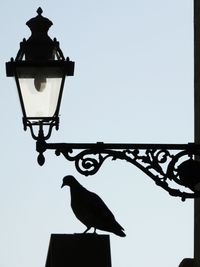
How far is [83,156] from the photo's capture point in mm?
10352

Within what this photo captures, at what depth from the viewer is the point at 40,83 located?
10500 millimetres

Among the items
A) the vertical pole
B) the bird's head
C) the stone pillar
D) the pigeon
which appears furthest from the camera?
the vertical pole

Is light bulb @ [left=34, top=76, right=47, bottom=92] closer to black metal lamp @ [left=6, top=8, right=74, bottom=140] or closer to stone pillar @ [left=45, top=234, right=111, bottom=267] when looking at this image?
black metal lamp @ [left=6, top=8, right=74, bottom=140]

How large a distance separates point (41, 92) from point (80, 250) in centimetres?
117

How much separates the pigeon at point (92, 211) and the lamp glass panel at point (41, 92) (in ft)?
2.60

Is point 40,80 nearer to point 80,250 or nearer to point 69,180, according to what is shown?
point 69,180

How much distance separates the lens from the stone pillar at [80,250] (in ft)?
33.2

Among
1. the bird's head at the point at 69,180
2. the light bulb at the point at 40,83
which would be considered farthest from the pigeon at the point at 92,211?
the light bulb at the point at 40,83

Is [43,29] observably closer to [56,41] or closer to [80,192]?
[56,41]

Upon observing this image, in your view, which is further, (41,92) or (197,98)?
(197,98)

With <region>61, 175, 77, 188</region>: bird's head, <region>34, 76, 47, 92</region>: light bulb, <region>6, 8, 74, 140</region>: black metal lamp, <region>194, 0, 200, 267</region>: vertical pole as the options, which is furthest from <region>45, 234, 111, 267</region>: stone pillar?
<region>194, 0, 200, 267</region>: vertical pole

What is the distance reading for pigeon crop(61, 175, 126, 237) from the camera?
420 inches

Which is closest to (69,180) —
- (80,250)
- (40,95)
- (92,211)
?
(92,211)

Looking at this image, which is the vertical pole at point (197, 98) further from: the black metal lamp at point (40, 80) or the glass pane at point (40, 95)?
the glass pane at point (40, 95)
